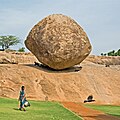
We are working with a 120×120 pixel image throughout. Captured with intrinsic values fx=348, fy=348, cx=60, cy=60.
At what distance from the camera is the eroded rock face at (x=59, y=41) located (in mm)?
30656

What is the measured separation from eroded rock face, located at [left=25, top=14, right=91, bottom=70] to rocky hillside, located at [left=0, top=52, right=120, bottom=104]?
4.13 ft

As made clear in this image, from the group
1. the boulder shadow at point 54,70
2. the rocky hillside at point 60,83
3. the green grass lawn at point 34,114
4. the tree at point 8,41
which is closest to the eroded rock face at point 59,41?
the boulder shadow at point 54,70

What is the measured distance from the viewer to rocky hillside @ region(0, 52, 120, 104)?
95.6 ft

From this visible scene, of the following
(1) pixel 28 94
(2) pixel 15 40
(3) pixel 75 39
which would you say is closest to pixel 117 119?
(1) pixel 28 94

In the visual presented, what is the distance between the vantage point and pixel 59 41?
30.7m

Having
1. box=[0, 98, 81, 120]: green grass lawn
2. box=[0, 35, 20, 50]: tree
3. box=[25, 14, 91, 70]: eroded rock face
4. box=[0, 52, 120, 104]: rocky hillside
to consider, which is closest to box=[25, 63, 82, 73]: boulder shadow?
box=[0, 52, 120, 104]: rocky hillside

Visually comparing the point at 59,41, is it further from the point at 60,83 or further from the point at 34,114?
the point at 34,114

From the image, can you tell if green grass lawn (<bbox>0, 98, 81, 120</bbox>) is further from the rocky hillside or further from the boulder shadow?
the boulder shadow

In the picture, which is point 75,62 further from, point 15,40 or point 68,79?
point 15,40

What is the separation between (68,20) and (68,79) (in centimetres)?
549

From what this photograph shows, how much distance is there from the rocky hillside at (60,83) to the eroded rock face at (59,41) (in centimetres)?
126

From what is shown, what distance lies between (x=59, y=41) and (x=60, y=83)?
12.1ft

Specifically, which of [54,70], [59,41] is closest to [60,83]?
[54,70]

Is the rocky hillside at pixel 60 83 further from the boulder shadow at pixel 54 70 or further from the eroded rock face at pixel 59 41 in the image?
the eroded rock face at pixel 59 41
